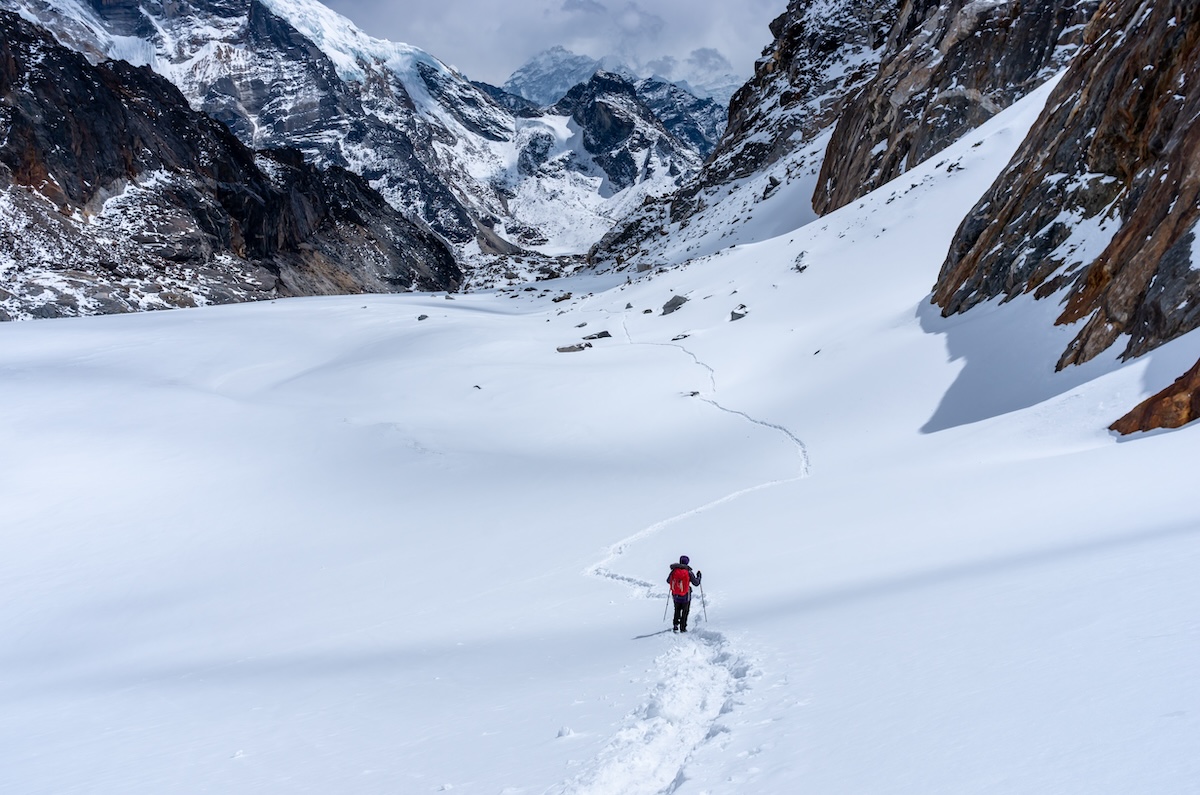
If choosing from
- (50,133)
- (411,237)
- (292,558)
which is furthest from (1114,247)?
(411,237)

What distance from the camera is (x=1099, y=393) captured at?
11.6 meters

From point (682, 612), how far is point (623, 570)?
2.72 meters

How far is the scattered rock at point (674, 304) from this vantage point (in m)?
34.6

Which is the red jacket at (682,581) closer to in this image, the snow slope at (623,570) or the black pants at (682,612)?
the black pants at (682,612)

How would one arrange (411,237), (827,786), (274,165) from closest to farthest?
(827,786) → (274,165) → (411,237)

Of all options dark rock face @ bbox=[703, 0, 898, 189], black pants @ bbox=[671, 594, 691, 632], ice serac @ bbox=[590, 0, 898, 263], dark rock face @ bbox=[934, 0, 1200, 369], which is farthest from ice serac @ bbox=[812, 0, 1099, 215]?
black pants @ bbox=[671, 594, 691, 632]

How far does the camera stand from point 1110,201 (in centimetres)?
1544

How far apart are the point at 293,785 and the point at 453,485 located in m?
11.2

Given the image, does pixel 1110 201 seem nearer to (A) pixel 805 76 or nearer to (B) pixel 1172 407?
(B) pixel 1172 407

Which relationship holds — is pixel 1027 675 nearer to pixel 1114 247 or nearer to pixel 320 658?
pixel 320 658

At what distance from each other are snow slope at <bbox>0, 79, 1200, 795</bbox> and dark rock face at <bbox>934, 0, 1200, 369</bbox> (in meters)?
0.81

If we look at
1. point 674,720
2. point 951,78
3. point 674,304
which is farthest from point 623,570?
point 951,78

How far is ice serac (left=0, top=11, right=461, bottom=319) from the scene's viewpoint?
5531cm

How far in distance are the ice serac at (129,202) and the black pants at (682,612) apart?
57.2 meters
